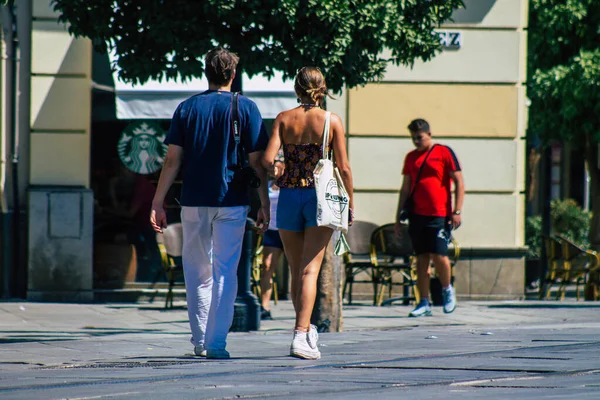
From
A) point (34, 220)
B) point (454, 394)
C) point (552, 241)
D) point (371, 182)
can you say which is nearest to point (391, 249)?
point (371, 182)

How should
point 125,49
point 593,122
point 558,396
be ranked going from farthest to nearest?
1. point 593,122
2. point 125,49
3. point 558,396

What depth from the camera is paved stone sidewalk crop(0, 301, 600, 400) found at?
577 cm

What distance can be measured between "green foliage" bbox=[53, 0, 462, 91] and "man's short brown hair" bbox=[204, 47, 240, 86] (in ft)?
8.21

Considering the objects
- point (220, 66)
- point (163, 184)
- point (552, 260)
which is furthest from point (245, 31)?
point (552, 260)

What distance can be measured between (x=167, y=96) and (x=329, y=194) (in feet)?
20.9

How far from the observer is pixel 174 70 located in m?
10.6

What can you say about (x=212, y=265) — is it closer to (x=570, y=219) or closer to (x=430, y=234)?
(x=430, y=234)

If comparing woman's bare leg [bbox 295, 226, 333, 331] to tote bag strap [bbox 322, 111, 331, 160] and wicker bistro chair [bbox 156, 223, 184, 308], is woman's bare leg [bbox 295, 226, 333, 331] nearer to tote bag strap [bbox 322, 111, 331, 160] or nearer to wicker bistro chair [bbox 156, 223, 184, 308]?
tote bag strap [bbox 322, 111, 331, 160]

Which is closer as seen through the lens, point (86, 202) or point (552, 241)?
point (86, 202)

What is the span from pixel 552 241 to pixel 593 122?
19.3 ft

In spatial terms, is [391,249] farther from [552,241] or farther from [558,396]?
[558,396]

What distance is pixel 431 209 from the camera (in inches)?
445

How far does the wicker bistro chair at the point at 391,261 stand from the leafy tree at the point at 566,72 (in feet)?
24.4

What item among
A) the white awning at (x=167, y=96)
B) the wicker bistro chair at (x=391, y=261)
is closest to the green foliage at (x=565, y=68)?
the wicker bistro chair at (x=391, y=261)
